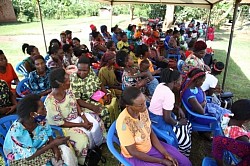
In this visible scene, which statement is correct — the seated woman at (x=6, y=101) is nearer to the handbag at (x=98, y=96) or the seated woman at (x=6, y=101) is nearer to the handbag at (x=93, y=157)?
the handbag at (x=98, y=96)

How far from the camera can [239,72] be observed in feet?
23.7

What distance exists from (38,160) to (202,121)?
2.10 m

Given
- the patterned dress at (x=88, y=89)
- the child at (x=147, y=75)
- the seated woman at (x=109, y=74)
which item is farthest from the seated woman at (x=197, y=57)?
the patterned dress at (x=88, y=89)

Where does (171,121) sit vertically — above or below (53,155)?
above

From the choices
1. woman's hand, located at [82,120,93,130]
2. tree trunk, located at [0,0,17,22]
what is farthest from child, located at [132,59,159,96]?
tree trunk, located at [0,0,17,22]

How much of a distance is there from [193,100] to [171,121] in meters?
0.45

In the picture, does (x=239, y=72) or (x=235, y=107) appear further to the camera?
(x=239, y=72)

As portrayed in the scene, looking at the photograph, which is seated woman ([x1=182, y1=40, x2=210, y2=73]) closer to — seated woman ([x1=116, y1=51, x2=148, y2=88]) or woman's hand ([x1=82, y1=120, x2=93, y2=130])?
seated woman ([x1=116, y1=51, x2=148, y2=88])

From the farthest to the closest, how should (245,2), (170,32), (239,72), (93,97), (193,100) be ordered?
(170,32)
(239,72)
(245,2)
(93,97)
(193,100)

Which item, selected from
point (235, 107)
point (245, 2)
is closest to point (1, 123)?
point (235, 107)

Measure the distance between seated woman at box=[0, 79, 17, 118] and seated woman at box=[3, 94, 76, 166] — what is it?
1.11 meters

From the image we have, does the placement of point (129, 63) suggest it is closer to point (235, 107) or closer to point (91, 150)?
point (91, 150)

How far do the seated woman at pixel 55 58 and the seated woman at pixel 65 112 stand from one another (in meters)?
1.77

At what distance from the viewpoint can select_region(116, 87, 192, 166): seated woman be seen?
2.01 meters
